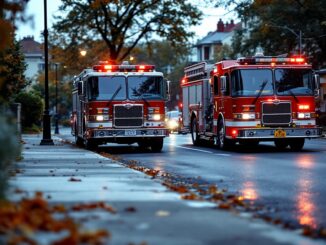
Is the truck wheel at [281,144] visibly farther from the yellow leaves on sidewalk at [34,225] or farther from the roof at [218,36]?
the roof at [218,36]

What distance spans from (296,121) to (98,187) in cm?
1358

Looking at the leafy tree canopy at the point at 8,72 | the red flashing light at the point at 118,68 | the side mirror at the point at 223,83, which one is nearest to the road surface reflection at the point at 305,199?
the leafy tree canopy at the point at 8,72

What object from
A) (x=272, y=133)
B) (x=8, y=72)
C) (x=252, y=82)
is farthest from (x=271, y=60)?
(x=8, y=72)

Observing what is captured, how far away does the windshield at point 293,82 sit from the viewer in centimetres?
2416

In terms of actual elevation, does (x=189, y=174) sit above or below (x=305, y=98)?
below

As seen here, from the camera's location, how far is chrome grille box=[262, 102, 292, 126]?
78.4ft

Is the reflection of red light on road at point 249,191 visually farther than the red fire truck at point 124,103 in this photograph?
No

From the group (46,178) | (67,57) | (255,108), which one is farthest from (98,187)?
(67,57)

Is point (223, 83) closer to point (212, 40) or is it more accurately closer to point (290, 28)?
point (290, 28)

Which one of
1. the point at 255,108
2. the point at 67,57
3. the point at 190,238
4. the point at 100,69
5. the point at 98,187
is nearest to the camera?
the point at 190,238

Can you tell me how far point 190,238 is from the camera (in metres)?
7.34

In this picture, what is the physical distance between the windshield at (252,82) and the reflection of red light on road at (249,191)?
9.75m

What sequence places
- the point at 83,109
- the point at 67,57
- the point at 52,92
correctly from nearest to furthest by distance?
1. the point at 83,109
2. the point at 67,57
3. the point at 52,92

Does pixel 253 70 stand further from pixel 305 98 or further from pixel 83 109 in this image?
pixel 83 109
